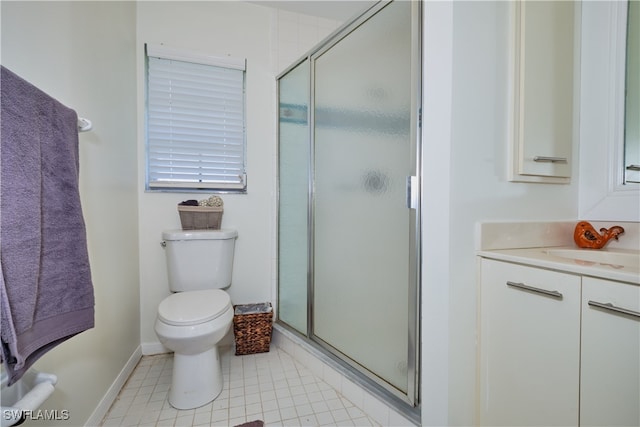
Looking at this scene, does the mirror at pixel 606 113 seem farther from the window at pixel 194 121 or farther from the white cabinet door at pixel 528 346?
the window at pixel 194 121

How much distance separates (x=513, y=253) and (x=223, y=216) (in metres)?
1.64

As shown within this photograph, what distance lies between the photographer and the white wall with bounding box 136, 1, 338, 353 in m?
1.82

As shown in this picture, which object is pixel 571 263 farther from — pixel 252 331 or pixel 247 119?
pixel 247 119

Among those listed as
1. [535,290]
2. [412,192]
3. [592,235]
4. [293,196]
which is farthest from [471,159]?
[293,196]

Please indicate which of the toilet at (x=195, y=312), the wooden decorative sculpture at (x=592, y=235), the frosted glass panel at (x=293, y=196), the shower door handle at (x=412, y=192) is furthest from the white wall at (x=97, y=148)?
the wooden decorative sculpture at (x=592, y=235)

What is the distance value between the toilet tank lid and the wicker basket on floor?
0.52 meters

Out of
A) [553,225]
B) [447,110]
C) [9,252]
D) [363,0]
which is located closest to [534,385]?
[553,225]

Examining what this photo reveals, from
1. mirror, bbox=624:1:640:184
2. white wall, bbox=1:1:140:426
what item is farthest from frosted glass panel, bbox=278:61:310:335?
mirror, bbox=624:1:640:184

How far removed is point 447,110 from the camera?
93 cm

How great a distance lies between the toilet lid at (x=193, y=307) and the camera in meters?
1.27

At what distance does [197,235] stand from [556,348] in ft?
5.53

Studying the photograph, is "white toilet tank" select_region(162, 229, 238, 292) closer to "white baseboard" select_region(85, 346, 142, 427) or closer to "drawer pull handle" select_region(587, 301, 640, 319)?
"white baseboard" select_region(85, 346, 142, 427)

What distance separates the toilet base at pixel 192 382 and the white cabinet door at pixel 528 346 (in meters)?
1.17

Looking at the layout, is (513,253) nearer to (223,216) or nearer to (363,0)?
(223,216)
